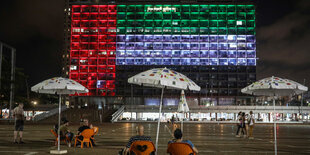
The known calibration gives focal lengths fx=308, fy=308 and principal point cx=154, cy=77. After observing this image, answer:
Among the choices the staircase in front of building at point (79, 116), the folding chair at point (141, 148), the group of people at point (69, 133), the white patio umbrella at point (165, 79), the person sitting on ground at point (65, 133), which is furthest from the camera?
the staircase in front of building at point (79, 116)

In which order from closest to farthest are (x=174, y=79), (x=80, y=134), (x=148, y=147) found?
(x=148, y=147) < (x=174, y=79) < (x=80, y=134)

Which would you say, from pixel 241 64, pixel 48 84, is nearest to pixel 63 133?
pixel 48 84

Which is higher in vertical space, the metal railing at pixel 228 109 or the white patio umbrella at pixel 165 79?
the white patio umbrella at pixel 165 79

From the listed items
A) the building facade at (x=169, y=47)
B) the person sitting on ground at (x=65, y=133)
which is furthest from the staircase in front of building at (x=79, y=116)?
the person sitting on ground at (x=65, y=133)

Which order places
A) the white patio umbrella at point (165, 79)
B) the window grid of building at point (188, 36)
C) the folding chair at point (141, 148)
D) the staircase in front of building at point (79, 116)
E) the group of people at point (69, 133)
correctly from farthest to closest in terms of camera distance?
the window grid of building at point (188, 36), the staircase in front of building at point (79, 116), the group of people at point (69, 133), the white patio umbrella at point (165, 79), the folding chair at point (141, 148)

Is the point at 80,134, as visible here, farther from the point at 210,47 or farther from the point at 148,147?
the point at 210,47

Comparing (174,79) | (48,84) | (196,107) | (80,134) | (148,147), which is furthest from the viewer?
(196,107)

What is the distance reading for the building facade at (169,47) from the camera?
3962 inches

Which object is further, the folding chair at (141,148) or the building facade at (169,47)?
the building facade at (169,47)

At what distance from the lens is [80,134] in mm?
14195

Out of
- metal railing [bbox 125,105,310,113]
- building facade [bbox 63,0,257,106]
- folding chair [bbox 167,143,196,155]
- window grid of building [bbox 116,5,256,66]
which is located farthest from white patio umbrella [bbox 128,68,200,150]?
window grid of building [bbox 116,5,256,66]

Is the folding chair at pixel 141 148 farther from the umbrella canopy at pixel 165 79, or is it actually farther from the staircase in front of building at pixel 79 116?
the staircase in front of building at pixel 79 116

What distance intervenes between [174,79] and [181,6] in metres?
97.4

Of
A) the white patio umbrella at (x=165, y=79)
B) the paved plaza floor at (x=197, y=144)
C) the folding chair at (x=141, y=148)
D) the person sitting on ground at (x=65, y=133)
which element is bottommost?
the paved plaza floor at (x=197, y=144)
